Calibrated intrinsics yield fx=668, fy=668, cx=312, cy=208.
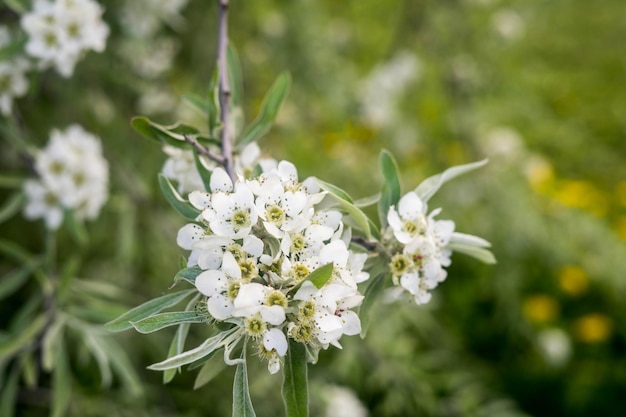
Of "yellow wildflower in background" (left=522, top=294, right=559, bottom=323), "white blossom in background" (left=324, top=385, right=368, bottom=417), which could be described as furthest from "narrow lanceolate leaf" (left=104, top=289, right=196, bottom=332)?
"yellow wildflower in background" (left=522, top=294, right=559, bottom=323)

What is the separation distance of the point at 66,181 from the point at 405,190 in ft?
5.22

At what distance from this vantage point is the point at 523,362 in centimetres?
308

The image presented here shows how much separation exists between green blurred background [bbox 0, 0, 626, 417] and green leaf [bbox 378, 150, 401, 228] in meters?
0.81

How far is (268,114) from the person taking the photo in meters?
1.17

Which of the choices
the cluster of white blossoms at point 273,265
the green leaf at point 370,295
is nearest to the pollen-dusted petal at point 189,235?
the cluster of white blossoms at point 273,265

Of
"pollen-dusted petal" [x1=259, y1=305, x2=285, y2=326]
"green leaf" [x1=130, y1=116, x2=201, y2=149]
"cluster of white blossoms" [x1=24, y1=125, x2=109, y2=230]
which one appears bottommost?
"pollen-dusted petal" [x1=259, y1=305, x2=285, y2=326]

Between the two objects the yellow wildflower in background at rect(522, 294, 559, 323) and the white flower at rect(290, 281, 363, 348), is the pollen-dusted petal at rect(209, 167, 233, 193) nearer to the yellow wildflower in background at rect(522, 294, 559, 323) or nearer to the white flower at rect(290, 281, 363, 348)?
the white flower at rect(290, 281, 363, 348)

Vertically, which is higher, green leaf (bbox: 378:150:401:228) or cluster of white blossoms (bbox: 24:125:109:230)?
cluster of white blossoms (bbox: 24:125:109:230)

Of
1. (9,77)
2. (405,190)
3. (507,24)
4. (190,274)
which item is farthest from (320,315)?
(507,24)

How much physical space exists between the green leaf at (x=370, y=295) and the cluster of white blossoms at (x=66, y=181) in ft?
2.81

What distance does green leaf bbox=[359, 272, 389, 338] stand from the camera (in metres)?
0.96

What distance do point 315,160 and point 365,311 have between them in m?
1.98

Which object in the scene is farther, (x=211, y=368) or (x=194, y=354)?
(x=211, y=368)

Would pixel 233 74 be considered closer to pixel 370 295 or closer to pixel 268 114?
pixel 268 114
